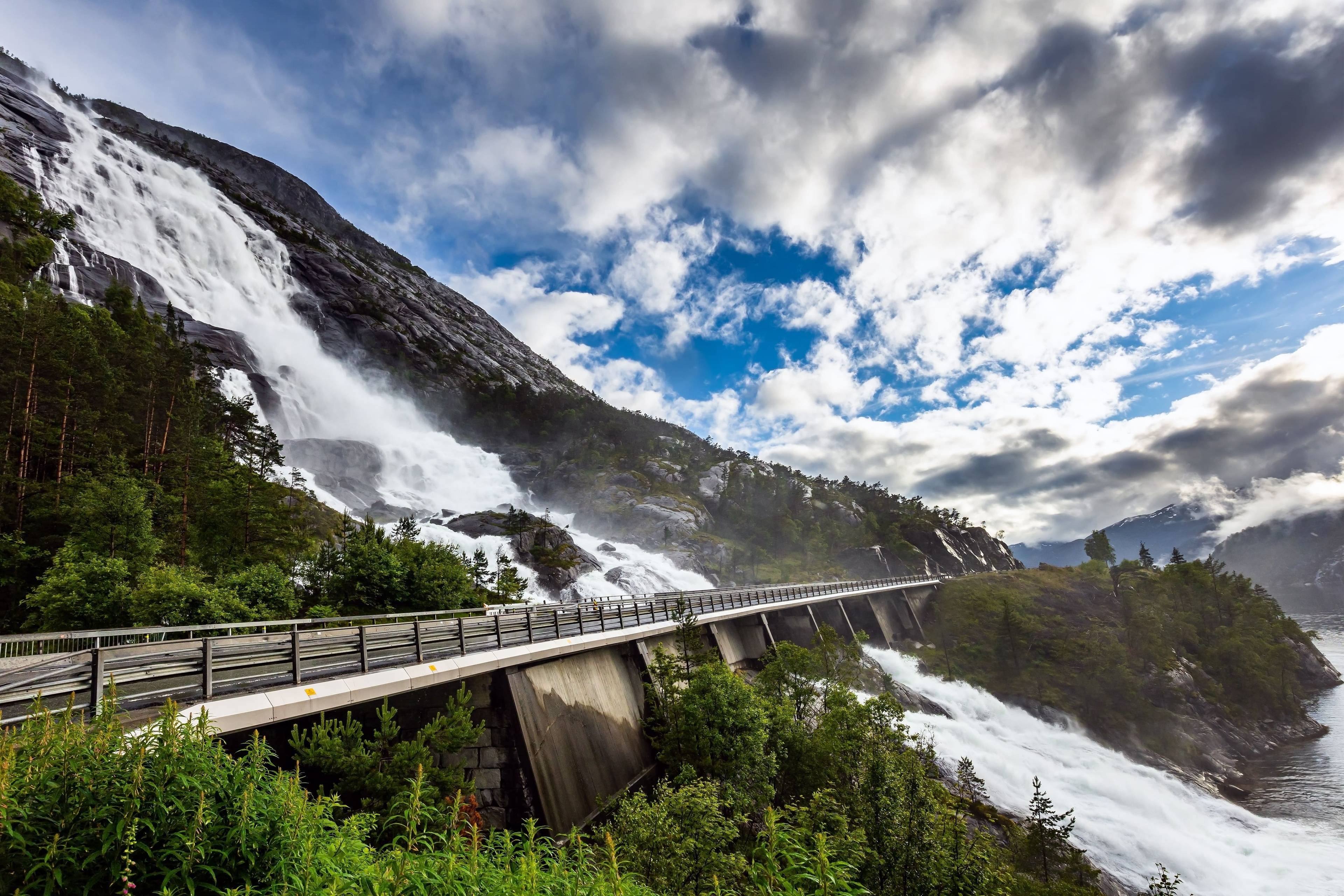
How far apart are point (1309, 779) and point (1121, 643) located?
20541mm

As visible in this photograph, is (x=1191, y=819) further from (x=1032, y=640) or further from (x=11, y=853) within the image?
(x=11, y=853)

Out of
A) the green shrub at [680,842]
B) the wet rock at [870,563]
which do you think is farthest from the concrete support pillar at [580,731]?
the wet rock at [870,563]

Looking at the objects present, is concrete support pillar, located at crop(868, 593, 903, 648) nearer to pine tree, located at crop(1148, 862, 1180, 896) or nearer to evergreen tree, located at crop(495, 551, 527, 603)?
pine tree, located at crop(1148, 862, 1180, 896)

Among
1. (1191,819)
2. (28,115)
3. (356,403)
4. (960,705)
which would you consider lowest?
(1191,819)

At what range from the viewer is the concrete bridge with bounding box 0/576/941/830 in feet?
30.3

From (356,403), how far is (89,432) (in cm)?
9366

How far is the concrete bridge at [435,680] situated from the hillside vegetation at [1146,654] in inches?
1983

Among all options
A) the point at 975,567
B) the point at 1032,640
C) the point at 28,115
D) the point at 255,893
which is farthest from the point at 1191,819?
the point at 28,115

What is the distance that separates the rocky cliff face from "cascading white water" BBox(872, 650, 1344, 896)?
2109 inches

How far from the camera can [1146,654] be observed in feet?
200

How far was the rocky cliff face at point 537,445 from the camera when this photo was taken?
3536 inches

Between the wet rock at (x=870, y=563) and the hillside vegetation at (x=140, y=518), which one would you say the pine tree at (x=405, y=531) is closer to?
the hillside vegetation at (x=140, y=518)

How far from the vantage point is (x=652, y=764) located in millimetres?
21344

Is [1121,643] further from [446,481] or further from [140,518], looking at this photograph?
[446,481]
